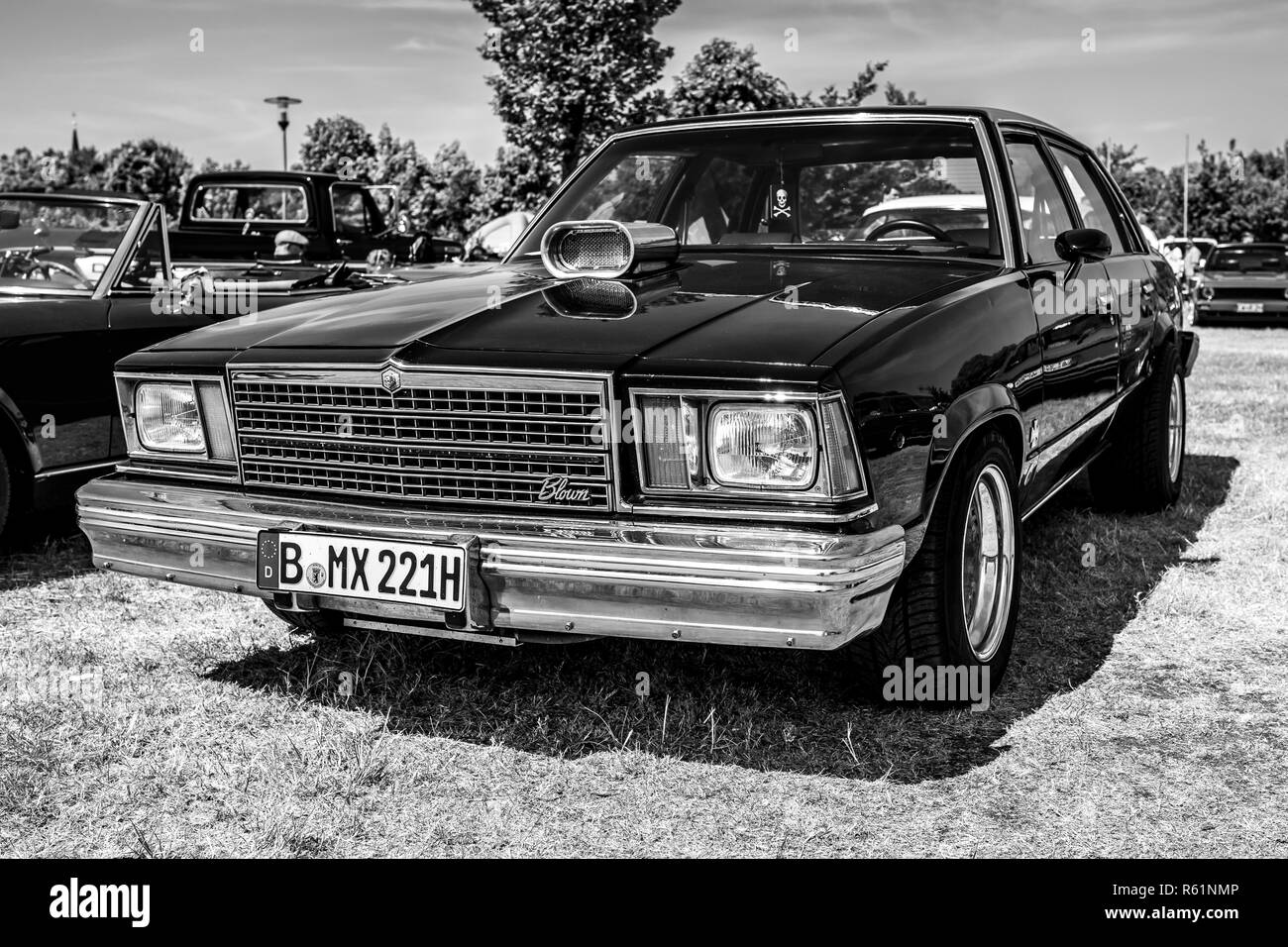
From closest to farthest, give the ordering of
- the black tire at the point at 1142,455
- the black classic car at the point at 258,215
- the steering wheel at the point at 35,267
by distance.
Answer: the black tire at the point at 1142,455 < the steering wheel at the point at 35,267 < the black classic car at the point at 258,215

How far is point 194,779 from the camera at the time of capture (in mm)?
2932

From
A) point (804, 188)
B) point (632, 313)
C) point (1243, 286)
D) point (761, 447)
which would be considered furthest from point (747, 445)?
point (1243, 286)

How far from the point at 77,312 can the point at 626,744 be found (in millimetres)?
3259

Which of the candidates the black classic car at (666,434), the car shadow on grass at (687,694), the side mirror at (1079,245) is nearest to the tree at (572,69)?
the side mirror at (1079,245)

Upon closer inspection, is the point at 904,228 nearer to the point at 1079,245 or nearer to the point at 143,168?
the point at 1079,245

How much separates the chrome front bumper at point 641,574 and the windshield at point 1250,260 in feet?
61.4

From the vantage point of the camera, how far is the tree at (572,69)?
19234 mm

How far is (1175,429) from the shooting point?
5.84 meters

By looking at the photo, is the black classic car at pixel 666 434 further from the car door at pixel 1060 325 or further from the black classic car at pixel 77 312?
the black classic car at pixel 77 312

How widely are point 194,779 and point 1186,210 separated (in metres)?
63.9

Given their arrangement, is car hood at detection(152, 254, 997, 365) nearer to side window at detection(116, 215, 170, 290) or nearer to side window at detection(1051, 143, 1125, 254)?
side window at detection(1051, 143, 1125, 254)
